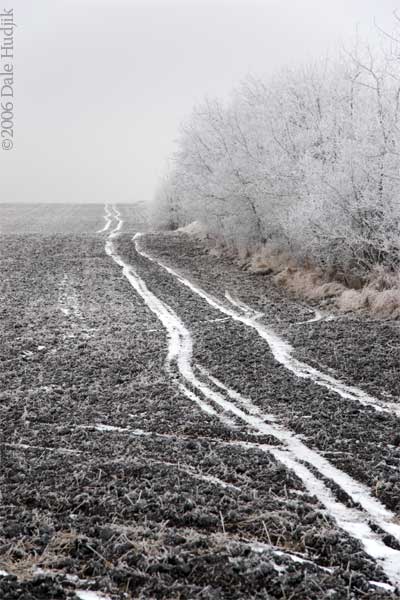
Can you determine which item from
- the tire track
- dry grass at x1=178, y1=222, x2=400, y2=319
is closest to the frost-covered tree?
dry grass at x1=178, y1=222, x2=400, y2=319

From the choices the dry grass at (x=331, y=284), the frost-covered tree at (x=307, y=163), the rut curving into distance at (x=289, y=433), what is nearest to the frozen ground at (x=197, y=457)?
the rut curving into distance at (x=289, y=433)

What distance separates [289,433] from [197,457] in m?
1.60

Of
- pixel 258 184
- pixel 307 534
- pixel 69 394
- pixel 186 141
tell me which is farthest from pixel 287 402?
pixel 186 141

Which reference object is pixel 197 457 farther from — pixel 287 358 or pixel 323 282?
pixel 323 282

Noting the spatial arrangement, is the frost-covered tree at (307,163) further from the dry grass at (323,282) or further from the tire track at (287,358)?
the tire track at (287,358)

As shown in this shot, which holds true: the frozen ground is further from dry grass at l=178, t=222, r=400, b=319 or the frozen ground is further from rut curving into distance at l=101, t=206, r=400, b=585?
dry grass at l=178, t=222, r=400, b=319

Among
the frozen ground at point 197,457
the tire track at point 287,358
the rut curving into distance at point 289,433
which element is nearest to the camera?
the frozen ground at point 197,457

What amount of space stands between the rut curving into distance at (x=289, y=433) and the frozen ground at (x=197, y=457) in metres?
0.03

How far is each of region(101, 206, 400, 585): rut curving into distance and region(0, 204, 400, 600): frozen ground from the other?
30mm

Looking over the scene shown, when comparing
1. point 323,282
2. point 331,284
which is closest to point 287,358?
point 331,284

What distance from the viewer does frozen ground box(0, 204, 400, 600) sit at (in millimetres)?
4457

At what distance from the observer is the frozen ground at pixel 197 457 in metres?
4.46

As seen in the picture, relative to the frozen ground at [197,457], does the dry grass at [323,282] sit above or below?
above

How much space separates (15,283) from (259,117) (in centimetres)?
1379
